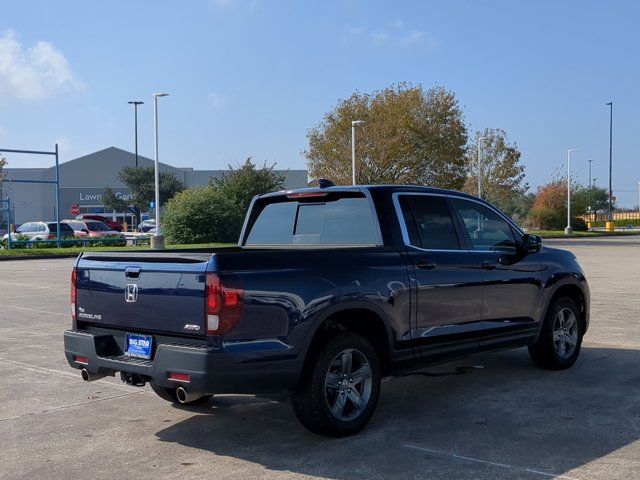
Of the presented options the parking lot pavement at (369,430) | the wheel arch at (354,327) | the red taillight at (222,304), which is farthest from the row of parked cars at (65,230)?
the red taillight at (222,304)

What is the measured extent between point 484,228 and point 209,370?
3.38 m

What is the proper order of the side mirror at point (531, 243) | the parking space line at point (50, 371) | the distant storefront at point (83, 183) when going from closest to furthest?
1. the side mirror at point (531, 243)
2. the parking space line at point (50, 371)
3. the distant storefront at point (83, 183)

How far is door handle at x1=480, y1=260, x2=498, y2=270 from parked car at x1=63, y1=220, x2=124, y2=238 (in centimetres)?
4046

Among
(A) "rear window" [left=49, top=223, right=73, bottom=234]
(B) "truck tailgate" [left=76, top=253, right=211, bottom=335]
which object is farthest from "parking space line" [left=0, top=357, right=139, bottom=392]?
(A) "rear window" [left=49, top=223, right=73, bottom=234]

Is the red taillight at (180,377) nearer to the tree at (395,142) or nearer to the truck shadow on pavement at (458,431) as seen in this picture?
the truck shadow on pavement at (458,431)

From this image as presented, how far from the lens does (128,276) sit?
5.45 m

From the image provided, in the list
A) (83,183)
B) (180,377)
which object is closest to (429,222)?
(180,377)

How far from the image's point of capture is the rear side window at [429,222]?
20.8 feet

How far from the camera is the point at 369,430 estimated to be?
577 cm

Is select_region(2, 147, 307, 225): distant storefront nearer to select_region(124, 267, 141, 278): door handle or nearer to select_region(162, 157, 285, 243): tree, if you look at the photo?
select_region(162, 157, 285, 243): tree

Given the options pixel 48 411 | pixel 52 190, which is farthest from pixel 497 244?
pixel 52 190

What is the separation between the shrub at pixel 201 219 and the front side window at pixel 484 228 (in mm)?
32343

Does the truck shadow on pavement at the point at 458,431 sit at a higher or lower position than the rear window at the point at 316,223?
lower

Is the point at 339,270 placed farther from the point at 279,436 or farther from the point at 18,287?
the point at 18,287
